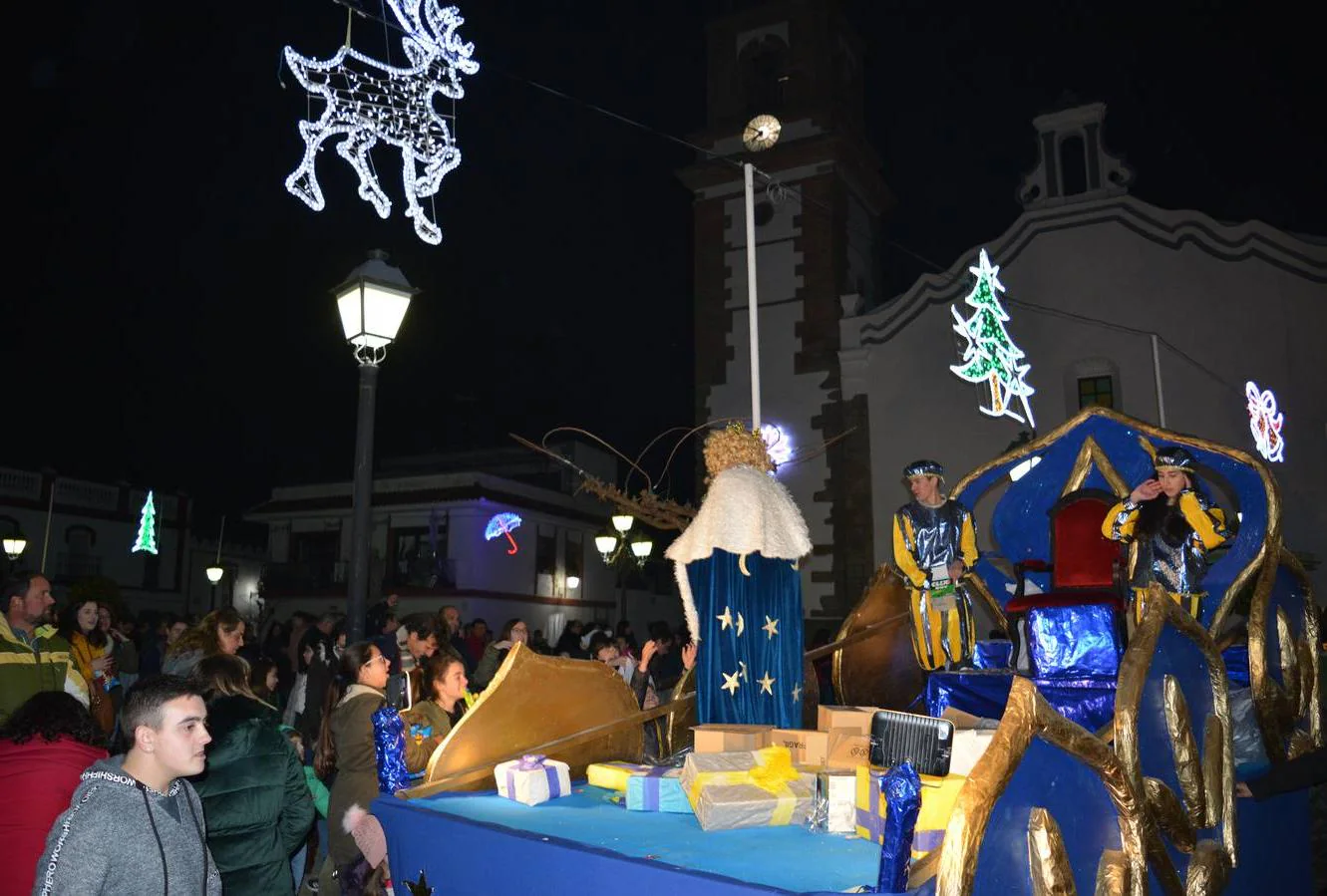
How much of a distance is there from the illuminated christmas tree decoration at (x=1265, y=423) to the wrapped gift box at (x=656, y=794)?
14.4 meters

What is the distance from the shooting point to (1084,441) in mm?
7719

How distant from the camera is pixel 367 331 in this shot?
7.09 meters

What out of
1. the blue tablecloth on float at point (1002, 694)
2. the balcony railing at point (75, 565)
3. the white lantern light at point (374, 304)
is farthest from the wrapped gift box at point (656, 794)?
the balcony railing at point (75, 565)

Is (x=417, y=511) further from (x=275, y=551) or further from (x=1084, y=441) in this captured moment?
(x=1084, y=441)

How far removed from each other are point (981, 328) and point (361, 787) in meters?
15.1

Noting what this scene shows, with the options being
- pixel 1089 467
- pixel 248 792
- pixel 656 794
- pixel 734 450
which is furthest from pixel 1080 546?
pixel 248 792

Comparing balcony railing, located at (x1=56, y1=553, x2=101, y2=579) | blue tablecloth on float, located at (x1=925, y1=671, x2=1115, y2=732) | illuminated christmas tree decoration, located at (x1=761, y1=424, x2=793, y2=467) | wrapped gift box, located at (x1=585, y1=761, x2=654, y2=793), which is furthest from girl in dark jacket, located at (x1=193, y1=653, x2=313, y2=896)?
balcony railing, located at (x1=56, y1=553, x2=101, y2=579)

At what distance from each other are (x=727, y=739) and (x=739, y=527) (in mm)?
1409

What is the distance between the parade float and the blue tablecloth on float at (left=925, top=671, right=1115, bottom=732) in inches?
0.5

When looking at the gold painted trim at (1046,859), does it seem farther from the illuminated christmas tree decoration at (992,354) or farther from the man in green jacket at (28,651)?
the illuminated christmas tree decoration at (992,354)

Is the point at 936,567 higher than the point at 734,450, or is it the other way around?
the point at 734,450

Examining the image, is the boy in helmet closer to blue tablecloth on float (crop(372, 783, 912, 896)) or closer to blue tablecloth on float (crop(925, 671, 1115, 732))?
blue tablecloth on float (crop(925, 671, 1115, 732))

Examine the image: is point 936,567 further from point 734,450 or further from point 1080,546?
point 734,450

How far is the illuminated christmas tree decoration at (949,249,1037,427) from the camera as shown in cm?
1755
